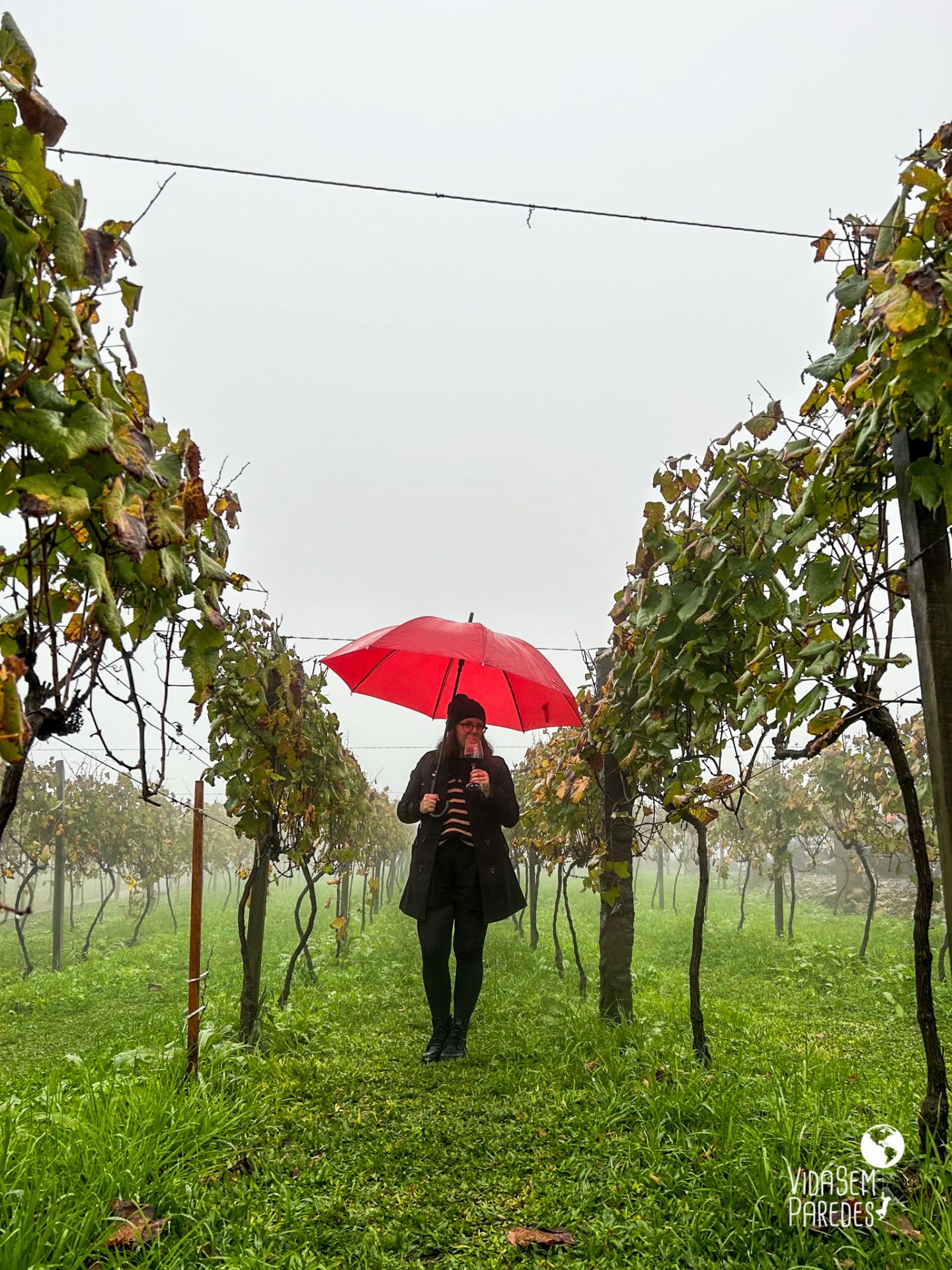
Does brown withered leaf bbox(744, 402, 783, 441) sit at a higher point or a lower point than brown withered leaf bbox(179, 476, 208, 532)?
higher

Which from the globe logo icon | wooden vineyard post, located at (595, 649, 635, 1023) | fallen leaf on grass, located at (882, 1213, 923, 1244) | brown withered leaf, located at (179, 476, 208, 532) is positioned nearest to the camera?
brown withered leaf, located at (179, 476, 208, 532)

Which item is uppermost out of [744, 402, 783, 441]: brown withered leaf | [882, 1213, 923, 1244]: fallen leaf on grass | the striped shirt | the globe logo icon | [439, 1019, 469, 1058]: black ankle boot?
[744, 402, 783, 441]: brown withered leaf

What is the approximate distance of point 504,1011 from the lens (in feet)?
18.0

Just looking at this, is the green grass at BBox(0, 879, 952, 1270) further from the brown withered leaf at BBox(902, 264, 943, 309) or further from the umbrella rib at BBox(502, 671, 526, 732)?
the brown withered leaf at BBox(902, 264, 943, 309)

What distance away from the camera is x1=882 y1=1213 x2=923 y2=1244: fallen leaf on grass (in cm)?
191

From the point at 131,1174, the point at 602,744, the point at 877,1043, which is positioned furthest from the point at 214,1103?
the point at 877,1043

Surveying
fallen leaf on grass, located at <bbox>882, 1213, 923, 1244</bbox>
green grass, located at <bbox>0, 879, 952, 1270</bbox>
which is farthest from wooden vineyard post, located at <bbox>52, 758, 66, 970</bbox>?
fallen leaf on grass, located at <bbox>882, 1213, 923, 1244</bbox>

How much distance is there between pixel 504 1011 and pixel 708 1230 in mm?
3503

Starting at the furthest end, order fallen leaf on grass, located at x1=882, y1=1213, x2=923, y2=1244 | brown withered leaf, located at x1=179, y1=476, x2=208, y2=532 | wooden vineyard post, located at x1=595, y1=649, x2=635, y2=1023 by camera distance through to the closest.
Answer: wooden vineyard post, located at x1=595, y1=649, x2=635, y2=1023 < fallen leaf on grass, located at x1=882, y1=1213, x2=923, y2=1244 < brown withered leaf, located at x1=179, y1=476, x2=208, y2=532

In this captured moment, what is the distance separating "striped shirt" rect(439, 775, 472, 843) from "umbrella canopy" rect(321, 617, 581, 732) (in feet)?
2.02

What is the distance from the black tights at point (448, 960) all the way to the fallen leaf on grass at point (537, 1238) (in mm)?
1758

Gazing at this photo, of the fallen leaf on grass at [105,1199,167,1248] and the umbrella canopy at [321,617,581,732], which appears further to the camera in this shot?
the umbrella canopy at [321,617,581,732]

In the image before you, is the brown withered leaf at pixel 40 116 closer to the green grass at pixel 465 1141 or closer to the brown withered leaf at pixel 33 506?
the brown withered leaf at pixel 33 506

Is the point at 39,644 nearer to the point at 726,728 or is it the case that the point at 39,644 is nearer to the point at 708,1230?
the point at 708,1230
